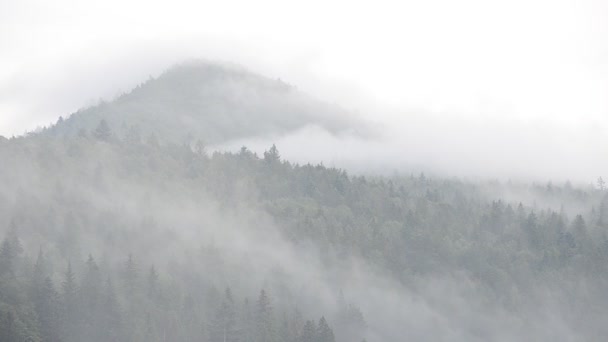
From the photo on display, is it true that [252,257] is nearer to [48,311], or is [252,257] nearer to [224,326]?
[224,326]

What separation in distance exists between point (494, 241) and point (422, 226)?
48.8ft

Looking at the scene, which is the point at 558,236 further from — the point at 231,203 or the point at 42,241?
the point at 42,241

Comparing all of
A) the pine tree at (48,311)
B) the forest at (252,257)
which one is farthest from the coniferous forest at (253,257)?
the forest at (252,257)

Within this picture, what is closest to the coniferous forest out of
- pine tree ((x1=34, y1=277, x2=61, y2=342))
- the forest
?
pine tree ((x1=34, y1=277, x2=61, y2=342))

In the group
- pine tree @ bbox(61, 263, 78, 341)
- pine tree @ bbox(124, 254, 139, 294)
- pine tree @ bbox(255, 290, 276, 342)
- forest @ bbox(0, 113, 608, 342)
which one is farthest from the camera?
pine tree @ bbox(124, 254, 139, 294)

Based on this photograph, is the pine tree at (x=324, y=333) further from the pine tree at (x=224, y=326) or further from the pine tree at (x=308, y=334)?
the pine tree at (x=224, y=326)

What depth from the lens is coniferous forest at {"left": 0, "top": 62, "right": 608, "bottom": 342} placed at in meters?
128

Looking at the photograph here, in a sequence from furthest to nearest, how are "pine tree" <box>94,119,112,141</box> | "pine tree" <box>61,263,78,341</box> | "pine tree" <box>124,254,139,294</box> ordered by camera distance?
"pine tree" <box>94,119,112,141</box> → "pine tree" <box>124,254,139,294</box> → "pine tree" <box>61,263,78,341</box>

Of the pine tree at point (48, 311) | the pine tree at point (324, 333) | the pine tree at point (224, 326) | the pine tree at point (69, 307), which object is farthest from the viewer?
the pine tree at point (224, 326)

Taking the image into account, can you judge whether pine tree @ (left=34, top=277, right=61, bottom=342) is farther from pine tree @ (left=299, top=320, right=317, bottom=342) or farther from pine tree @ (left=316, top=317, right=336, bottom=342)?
pine tree @ (left=316, top=317, right=336, bottom=342)

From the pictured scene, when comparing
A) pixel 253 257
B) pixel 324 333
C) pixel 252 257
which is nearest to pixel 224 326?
pixel 324 333

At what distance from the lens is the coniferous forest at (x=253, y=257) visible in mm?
128000

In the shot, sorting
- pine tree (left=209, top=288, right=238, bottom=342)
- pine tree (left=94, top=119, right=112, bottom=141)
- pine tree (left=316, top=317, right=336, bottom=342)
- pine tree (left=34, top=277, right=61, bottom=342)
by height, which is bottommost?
pine tree (left=316, top=317, right=336, bottom=342)

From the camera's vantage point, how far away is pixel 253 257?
154 metres
